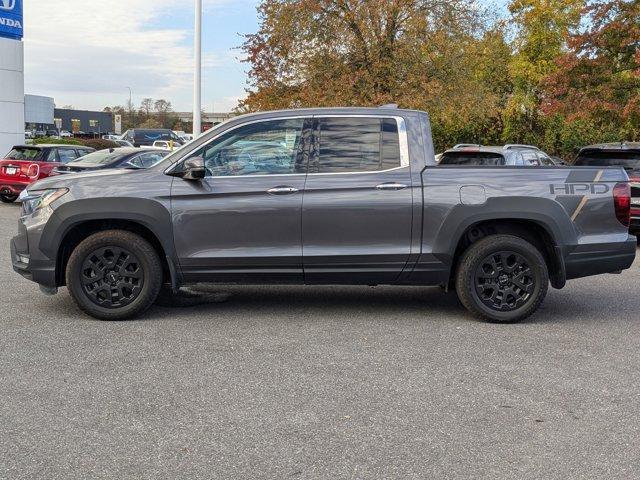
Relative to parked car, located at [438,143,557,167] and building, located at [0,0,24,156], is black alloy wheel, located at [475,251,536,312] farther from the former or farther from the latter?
building, located at [0,0,24,156]

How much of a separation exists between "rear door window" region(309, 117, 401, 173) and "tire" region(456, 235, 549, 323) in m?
1.14

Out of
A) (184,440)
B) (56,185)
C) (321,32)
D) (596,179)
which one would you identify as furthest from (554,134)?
(184,440)

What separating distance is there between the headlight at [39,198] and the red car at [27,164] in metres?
10.5

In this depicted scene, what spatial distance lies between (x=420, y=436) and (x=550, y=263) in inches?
129

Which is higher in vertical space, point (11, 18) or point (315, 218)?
point (11, 18)

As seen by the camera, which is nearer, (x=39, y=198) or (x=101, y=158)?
(x=39, y=198)

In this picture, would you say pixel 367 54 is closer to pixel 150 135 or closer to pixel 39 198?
pixel 39 198

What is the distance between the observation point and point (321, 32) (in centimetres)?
2112

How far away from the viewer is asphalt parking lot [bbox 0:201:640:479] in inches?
143

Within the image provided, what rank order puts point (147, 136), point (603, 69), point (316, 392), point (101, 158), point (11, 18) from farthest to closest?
point (147, 136) → point (11, 18) → point (603, 69) → point (101, 158) → point (316, 392)

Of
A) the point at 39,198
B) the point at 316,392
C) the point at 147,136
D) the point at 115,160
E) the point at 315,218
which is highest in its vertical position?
the point at 147,136

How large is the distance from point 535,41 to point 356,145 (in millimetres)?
31657

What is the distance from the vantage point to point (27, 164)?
16.6 m

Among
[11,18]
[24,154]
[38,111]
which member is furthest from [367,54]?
[38,111]
